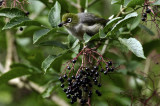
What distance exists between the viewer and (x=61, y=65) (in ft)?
8.90

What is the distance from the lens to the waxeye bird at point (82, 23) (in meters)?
2.42

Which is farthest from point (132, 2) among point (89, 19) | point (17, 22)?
point (17, 22)

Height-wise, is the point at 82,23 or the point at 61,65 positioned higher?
the point at 82,23

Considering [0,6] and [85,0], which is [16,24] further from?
[85,0]

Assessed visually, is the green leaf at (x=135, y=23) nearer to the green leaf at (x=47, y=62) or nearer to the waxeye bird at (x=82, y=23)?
the waxeye bird at (x=82, y=23)

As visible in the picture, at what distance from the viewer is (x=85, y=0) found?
2961 millimetres

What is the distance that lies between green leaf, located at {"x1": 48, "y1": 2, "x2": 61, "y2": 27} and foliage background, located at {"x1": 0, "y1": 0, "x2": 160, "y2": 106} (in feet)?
0.22

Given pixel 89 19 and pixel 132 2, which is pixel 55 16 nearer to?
pixel 89 19

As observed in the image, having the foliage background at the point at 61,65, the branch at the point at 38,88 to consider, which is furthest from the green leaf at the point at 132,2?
the branch at the point at 38,88

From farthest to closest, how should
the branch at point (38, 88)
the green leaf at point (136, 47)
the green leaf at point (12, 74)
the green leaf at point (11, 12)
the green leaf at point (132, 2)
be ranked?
the branch at point (38, 88), the green leaf at point (12, 74), the green leaf at point (11, 12), the green leaf at point (132, 2), the green leaf at point (136, 47)

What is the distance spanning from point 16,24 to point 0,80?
2.15 ft

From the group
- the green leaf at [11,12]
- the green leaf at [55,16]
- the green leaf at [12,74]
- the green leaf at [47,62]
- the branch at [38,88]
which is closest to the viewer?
the green leaf at [47,62]

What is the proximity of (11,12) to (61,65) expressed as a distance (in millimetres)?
847

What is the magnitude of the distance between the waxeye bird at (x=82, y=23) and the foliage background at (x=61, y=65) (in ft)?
0.30
